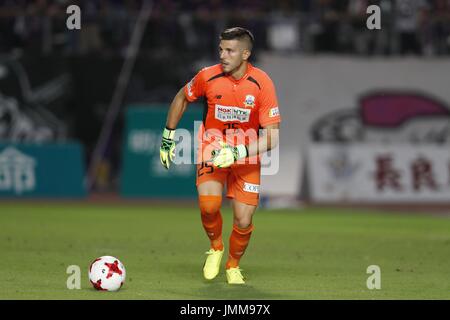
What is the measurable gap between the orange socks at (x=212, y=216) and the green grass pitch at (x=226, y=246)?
44cm

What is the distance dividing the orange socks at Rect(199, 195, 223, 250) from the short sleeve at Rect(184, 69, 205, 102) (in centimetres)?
105

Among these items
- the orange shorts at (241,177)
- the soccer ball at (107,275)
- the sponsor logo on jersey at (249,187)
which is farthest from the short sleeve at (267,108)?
the soccer ball at (107,275)

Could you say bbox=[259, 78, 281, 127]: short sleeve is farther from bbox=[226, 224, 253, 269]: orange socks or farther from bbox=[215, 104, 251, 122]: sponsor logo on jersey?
bbox=[226, 224, 253, 269]: orange socks

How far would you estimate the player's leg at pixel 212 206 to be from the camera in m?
11.3

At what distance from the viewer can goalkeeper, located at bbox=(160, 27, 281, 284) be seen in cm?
1116

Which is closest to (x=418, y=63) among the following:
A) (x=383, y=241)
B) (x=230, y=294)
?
(x=383, y=241)

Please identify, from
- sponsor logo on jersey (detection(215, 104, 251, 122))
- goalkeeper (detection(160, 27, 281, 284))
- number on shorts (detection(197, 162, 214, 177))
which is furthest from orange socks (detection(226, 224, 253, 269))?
sponsor logo on jersey (detection(215, 104, 251, 122))

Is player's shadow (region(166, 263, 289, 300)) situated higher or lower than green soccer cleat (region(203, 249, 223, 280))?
lower

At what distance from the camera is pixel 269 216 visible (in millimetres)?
21078

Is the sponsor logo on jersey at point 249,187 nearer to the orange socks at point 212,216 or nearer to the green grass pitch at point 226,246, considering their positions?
the orange socks at point 212,216

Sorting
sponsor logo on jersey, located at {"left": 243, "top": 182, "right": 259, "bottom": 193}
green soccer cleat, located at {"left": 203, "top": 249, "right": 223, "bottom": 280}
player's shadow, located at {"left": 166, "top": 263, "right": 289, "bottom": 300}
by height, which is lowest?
player's shadow, located at {"left": 166, "top": 263, "right": 289, "bottom": 300}

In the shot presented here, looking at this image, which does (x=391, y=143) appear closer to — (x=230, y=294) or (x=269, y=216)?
(x=269, y=216)
